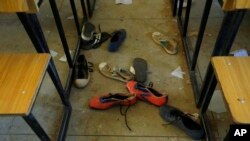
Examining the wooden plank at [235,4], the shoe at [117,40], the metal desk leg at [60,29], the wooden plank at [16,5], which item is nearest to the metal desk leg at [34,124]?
the wooden plank at [16,5]

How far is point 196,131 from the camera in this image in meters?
1.38

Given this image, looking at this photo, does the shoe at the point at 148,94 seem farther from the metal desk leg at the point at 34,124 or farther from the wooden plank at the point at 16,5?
the wooden plank at the point at 16,5

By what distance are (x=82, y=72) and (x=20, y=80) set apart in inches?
27.1

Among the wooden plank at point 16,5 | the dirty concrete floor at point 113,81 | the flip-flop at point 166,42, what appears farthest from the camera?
the flip-flop at point 166,42

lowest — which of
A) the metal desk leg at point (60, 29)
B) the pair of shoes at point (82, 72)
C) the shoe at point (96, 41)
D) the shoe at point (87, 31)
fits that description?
the shoe at point (96, 41)

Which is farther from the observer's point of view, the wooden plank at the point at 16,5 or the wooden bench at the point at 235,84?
the wooden plank at the point at 16,5

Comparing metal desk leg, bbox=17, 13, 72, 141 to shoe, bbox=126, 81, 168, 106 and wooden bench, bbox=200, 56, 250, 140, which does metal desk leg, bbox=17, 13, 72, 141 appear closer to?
shoe, bbox=126, 81, 168, 106

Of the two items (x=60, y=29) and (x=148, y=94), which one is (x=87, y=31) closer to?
(x=60, y=29)

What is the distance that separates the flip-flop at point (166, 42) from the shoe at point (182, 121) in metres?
0.55

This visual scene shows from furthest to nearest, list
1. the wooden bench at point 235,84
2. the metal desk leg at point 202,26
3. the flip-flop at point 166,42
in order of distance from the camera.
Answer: the flip-flop at point 166,42 < the metal desk leg at point 202,26 < the wooden bench at point 235,84

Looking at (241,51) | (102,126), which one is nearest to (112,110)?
(102,126)

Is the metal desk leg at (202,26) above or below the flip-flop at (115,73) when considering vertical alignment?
above

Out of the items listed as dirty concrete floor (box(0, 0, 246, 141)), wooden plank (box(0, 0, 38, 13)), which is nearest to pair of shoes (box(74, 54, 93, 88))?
dirty concrete floor (box(0, 0, 246, 141))

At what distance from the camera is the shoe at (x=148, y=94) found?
5.05 ft
